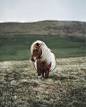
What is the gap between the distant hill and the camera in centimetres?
5644

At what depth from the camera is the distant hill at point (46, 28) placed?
185 feet

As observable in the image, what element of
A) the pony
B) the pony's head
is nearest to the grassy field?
the pony

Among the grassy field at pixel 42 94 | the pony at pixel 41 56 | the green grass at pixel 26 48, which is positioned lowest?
the green grass at pixel 26 48

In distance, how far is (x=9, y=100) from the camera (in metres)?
3.99

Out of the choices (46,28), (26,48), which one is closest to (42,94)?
(26,48)


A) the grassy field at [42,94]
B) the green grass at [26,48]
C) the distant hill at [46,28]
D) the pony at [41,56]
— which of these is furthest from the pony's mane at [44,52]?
the distant hill at [46,28]

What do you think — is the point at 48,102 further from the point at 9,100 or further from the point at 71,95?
the point at 9,100

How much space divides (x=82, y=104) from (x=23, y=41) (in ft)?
141

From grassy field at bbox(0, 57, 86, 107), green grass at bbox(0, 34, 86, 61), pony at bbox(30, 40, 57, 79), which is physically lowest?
green grass at bbox(0, 34, 86, 61)

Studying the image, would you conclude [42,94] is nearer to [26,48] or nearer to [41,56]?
[41,56]

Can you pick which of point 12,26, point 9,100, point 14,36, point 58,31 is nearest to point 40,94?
point 9,100

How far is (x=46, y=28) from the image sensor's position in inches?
2467

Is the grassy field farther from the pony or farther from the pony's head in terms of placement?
the pony's head

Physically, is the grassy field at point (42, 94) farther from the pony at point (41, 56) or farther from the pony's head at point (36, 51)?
the pony's head at point (36, 51)
